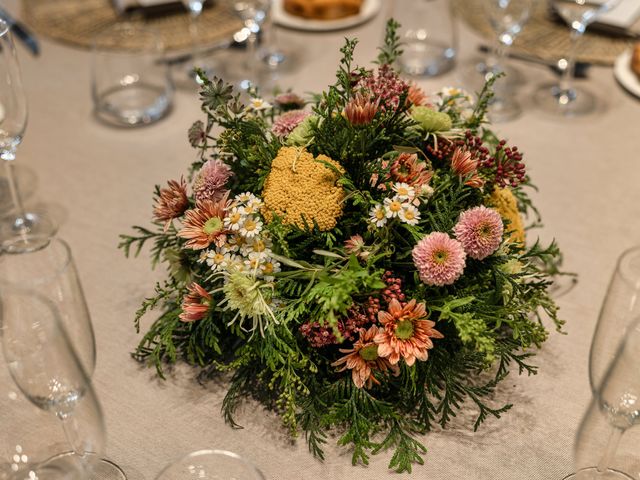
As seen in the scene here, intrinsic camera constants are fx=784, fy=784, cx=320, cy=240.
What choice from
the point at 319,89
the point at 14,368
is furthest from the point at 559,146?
the point at 14,368

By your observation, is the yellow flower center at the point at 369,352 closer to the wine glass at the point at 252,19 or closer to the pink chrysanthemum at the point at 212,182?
the pink chrysanthemum at the point at 212,182

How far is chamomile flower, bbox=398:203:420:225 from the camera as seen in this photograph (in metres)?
0.86

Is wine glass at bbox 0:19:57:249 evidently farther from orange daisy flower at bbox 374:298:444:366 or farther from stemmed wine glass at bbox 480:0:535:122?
stemmed wine glass at bbox 480:0:535:122

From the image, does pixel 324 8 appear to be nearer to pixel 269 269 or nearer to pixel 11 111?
pixel 11 111

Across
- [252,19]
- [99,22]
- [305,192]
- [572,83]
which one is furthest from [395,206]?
[99,22]

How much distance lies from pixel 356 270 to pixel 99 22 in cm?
123

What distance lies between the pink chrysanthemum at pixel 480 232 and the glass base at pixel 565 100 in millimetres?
790

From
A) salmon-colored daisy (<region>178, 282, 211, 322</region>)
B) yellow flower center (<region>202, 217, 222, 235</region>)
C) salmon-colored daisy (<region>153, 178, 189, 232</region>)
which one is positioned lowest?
salmon-colored daisy (<region>178, 282, 211, 322</region>)

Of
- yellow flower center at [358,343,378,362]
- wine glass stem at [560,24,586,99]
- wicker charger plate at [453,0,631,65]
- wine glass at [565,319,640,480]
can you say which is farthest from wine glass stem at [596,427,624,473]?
wicker charger plate at [453,0,631,65]

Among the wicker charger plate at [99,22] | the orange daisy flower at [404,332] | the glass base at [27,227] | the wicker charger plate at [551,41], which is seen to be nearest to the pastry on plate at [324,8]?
the wicker charger plate at [99,22]

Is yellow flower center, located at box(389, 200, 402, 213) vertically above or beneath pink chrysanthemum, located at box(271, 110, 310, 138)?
above

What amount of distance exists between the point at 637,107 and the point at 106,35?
1.10 meters

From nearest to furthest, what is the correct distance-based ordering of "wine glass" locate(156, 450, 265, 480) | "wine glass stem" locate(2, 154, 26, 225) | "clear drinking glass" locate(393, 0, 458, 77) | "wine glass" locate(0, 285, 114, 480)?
"wine glass" locate(0, 285, 114, 480) < "wine glass" locate(156, 450, 265, 480) < "wine glass stem" locate(2, 154, 26, 225) < "clear drinking glass" locate(393, 0, 458, 77)

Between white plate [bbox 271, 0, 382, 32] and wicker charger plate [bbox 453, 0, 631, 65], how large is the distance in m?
0.24
